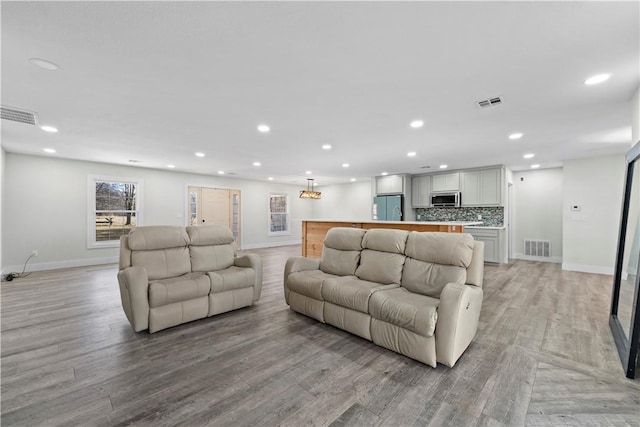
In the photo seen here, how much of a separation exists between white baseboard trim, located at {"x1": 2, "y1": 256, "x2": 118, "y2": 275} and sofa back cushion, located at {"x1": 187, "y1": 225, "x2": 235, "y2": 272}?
178 inches

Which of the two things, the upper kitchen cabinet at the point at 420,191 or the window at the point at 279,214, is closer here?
the upper kitchen cabinet at the point at 420,191

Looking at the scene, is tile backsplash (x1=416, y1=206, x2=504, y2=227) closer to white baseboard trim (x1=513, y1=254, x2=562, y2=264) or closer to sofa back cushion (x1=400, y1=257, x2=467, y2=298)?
white baseboard trim (x1=513, y1=254, x2=562, y2=264)

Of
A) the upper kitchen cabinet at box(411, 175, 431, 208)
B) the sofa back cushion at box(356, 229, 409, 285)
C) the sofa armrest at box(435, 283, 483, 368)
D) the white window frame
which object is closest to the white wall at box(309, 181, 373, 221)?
the white window frame

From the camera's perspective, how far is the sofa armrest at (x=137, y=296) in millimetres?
2709

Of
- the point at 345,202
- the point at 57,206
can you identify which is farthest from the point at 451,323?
the point at 345,202

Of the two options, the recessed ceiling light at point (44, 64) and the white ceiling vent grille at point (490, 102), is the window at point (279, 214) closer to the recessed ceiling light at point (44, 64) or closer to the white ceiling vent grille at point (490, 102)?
the recessed ceiling light at point (44, 64)

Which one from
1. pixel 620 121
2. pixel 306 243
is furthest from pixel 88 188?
pixel 620 121

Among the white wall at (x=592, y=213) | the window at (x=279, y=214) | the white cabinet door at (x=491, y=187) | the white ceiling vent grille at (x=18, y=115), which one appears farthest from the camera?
the window at (x=279, y=214)

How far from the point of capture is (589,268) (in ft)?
18.5

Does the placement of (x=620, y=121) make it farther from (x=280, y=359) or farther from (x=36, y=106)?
(x=36, y=106)

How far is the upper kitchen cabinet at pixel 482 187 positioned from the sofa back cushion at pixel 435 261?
189 inches

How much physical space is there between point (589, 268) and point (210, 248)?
7.35 meters

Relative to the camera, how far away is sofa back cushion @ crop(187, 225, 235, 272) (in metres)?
3.56

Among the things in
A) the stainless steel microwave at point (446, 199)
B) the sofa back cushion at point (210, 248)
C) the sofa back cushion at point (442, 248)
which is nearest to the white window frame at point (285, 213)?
the stainless steel microwave at point (446, 199)
